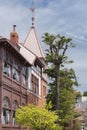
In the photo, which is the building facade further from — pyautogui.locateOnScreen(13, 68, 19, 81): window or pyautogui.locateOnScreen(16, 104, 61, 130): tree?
pyautogui.locateOnScreen(16, 104, 61, 130): tree

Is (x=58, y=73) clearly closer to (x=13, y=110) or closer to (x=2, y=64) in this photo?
(x=13, y=110)

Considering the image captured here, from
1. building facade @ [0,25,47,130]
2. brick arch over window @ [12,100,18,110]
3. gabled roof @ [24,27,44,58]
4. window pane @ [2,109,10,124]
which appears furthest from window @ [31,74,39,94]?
window pane @ [2,109,10,124]

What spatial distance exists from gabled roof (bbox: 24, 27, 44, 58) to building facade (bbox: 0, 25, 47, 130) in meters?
4.40

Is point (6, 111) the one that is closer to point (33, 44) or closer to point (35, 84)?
point (35, 84)

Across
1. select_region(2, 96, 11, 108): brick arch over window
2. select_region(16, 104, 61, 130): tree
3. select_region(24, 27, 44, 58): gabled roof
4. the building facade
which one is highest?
select_region(24, 27, 44, 58): gabled roof

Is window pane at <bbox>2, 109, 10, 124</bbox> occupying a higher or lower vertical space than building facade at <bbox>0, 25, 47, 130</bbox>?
lower

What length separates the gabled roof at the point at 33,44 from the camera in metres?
70.9

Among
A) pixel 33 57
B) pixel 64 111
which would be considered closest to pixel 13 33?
pixel 33 57

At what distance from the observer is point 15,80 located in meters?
50.2

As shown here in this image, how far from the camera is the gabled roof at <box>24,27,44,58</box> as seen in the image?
233 feet

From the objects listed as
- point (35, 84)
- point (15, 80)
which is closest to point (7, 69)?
point (15, 80)

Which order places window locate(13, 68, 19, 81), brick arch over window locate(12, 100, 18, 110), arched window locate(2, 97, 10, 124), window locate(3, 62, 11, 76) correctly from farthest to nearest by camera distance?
window locate(13, 68, 19, 81) < brick arch over window locate(12, 100, 18, 110) < window locate(3, 62, 11, 76) < arched window locate(2, 97, 10, 124)

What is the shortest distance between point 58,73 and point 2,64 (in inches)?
562

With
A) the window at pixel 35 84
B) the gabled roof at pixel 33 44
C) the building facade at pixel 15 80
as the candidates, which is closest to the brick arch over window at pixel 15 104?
the building facade at pixel 15 80
